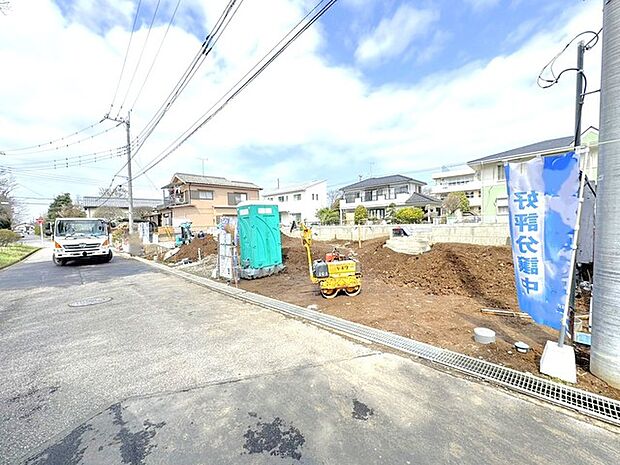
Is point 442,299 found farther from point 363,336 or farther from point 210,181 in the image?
point 210,181

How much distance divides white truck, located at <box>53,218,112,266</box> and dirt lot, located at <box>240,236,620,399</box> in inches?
340

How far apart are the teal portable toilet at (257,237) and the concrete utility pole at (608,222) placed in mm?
6857

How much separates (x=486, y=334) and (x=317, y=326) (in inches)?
86.8

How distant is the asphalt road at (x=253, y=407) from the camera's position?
1.86 m

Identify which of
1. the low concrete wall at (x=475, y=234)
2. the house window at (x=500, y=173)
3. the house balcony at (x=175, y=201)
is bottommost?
the low concrete wall at (x=475, y=234)

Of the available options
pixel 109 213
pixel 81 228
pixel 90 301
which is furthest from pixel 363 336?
pixel 109 213

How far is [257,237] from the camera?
803 cm

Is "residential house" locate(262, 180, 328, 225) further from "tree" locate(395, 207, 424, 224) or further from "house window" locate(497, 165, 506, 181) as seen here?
"house window" locate(497, 165, 506, 181)

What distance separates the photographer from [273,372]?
291 centimetres

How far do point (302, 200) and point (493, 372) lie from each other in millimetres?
36272

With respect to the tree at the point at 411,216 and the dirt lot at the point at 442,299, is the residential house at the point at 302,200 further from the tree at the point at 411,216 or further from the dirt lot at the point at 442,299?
the dirt lot at the point at 442,299

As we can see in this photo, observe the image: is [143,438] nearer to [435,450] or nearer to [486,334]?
[435,450]

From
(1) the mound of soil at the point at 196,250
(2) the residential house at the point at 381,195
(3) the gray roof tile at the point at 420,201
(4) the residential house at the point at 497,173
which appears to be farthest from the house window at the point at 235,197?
(4) the residential house at the point at 497,173

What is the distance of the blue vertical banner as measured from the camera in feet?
8.56
